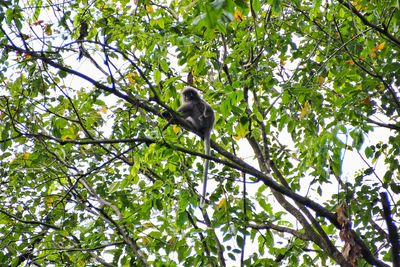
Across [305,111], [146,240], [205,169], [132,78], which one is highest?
[132,78]

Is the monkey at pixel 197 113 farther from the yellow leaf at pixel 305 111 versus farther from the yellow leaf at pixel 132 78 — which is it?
the yellow leaf at pixel 305 111

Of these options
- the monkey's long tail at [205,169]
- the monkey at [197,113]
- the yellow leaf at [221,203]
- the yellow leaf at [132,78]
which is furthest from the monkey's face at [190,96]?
the yellow leaf at [221,203]

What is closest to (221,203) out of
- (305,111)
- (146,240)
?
(146,240)

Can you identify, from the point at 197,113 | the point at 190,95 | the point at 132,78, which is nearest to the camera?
the point at 132,78

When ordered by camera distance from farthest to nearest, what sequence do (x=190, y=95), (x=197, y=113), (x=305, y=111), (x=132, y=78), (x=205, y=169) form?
(x=190, y=95) → (x=197, y=113) → (x=132, y=78) → (x=205, y=169) → (x=305, y=111)

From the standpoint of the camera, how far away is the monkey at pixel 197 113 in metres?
6.64

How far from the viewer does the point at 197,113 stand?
7281 mm

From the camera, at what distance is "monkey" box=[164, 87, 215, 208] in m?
6.64

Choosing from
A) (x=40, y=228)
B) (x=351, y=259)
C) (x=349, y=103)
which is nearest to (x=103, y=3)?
(x=40, y=228)

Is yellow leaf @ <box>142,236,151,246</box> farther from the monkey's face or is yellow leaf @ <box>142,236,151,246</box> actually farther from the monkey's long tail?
the monkey's face

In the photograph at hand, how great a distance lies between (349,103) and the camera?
4414mm

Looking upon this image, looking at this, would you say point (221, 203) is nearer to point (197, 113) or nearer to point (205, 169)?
point (205, 169)

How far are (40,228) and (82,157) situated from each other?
115cm

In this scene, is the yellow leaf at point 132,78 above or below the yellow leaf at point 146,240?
above
